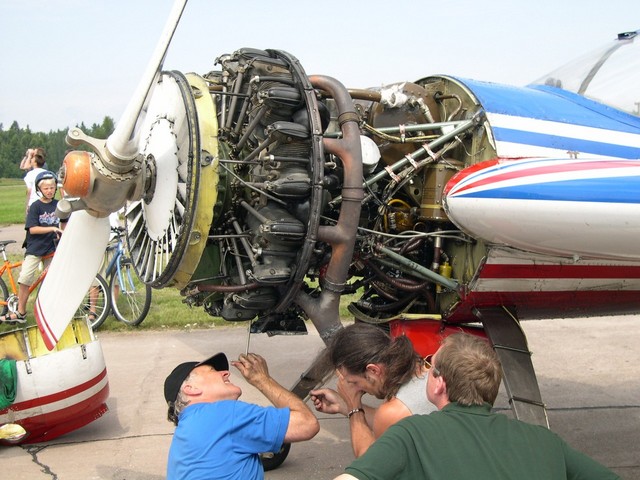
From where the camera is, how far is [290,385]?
6410mm

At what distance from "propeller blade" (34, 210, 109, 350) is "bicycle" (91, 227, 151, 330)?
12.8 feet

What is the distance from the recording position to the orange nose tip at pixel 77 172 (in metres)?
3.51

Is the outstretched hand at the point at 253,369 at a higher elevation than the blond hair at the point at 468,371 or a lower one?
lower

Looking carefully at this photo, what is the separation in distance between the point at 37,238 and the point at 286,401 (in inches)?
219

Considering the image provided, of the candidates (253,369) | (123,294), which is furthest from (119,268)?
(253,369)

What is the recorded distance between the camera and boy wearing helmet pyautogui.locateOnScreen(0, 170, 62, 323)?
7793 mm

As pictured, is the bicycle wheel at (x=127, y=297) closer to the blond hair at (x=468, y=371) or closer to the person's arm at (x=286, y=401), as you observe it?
the person's arm at (x=286, y=401)

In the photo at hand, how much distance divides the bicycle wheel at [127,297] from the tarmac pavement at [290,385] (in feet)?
0.92

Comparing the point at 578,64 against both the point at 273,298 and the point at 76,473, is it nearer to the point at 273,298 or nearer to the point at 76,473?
the point at 273,298

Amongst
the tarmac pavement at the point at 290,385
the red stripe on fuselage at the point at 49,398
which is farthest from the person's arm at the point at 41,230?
the red stripe on fuselage at the point at 49,398

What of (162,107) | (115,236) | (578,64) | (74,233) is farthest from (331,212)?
(115,236)

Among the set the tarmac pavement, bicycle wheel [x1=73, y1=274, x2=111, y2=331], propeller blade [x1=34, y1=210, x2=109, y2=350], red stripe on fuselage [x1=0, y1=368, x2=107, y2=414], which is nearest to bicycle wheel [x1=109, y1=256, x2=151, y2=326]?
bicycle wheel [x1=73, y1=274, x2=111, y2=331]

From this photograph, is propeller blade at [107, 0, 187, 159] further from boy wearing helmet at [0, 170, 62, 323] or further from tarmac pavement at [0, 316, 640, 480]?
boy wearing helmet at [0, 170, 62, 323]

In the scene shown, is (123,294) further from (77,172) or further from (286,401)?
(286,401)
